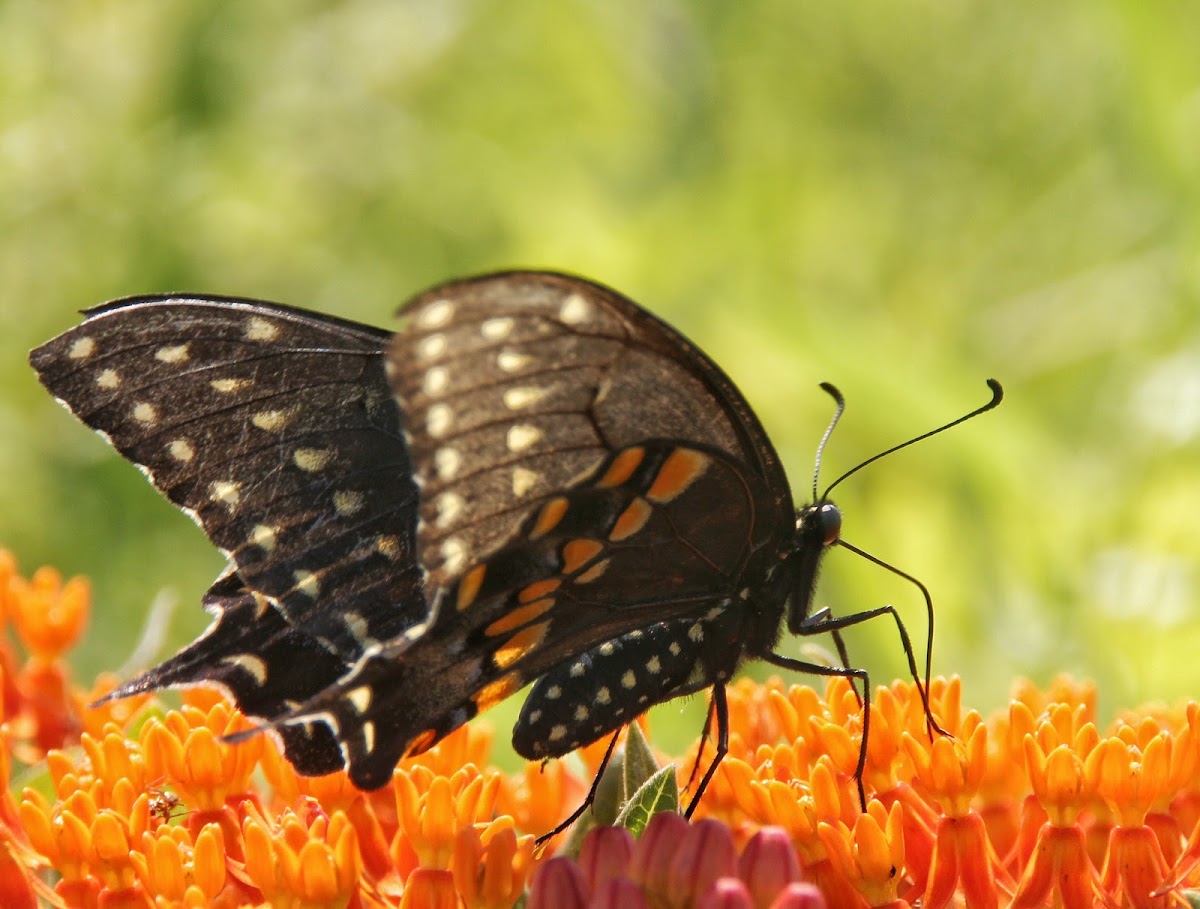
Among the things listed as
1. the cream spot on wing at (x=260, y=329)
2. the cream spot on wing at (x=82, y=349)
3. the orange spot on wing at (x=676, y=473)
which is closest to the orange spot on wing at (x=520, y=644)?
the orange spot on wing at (x=676, y=473)

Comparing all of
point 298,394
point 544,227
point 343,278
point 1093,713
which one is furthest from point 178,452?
point 343,278

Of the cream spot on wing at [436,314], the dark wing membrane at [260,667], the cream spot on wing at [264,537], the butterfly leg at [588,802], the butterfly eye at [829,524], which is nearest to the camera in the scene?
the cream spot on wing at [436,314]

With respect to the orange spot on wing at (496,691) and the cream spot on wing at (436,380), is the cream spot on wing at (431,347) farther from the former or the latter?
the orange spot on wing at (496,691)

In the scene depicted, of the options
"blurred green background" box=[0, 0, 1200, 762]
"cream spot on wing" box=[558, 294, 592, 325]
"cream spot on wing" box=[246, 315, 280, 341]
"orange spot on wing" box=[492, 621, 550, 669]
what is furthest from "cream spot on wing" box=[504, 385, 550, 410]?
"blurred green background" box=[0, 0, 1200, 762]

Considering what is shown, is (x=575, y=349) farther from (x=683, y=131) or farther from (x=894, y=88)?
(x=894, y=88)

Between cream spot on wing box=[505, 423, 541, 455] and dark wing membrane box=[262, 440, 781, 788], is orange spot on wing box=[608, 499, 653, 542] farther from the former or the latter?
cream spot on wing box=[505, 423, 541, 455]

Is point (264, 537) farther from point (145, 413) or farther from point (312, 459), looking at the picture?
point (145, 413)
